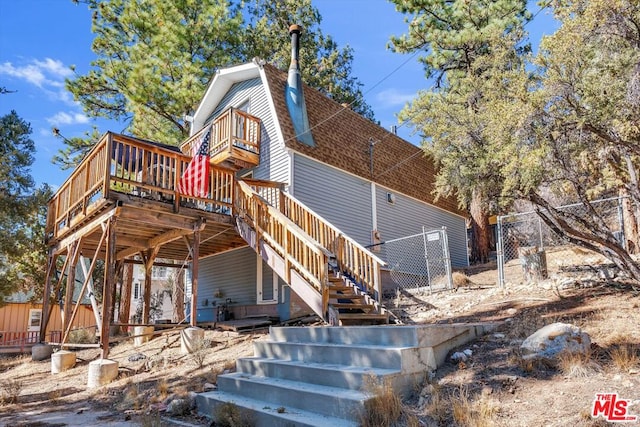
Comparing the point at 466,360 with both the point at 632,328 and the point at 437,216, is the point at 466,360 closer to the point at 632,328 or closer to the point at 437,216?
the point at 632,328

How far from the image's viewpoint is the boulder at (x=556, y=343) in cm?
394

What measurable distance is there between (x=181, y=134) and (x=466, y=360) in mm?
15283

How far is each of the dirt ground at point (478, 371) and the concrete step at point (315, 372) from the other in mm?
438

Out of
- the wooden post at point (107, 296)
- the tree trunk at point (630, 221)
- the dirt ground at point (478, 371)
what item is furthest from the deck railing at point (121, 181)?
→ the tree trunk at point (630, 221)

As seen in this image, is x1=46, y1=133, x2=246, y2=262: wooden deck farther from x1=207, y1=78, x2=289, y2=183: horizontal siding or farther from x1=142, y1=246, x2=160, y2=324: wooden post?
x1=207, y1=78, x2=289, y2=183: horizontal siding

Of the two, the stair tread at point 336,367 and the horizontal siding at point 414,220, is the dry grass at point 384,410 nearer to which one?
the stair tread at point 336,367

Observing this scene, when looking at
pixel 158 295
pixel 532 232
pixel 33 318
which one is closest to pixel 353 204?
pixel 532 232

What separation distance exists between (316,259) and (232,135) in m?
4.96

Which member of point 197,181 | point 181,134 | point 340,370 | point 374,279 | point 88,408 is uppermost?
point 181,134

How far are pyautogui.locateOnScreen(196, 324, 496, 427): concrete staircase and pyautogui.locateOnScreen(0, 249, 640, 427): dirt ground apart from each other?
199mm

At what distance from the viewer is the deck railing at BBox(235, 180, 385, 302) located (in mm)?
8070

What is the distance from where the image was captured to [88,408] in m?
5.90

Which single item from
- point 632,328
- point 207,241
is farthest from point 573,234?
point 207,241

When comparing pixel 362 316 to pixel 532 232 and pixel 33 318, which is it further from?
pixel 33 318
